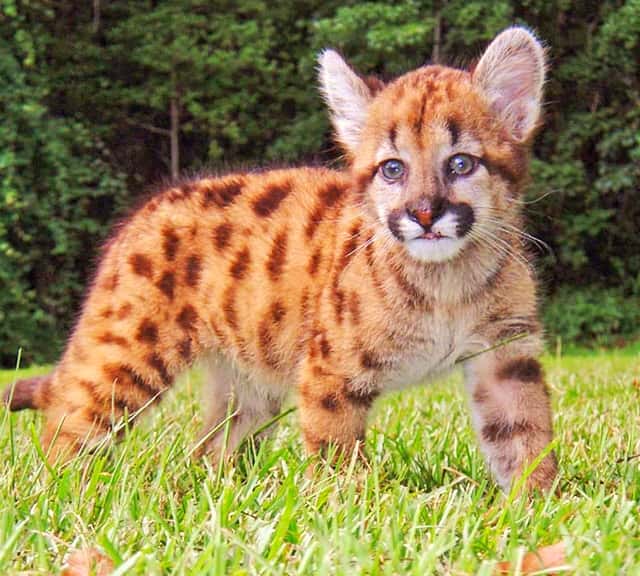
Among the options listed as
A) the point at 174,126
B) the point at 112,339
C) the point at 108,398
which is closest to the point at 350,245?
the point at 112,339

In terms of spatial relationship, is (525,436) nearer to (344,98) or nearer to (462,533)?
(462,533)

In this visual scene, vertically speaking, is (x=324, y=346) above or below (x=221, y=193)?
below

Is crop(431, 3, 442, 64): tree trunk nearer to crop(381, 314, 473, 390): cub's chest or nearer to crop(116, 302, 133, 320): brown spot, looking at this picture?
crop(116, 302, 133, 320): brown spot

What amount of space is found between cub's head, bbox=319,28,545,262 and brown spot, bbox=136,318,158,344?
3.65ft

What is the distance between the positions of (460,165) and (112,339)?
1.72 m

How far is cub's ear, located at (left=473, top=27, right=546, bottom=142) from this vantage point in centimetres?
411

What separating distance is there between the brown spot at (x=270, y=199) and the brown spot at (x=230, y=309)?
410 mm

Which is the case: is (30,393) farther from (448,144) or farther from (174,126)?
(174,126)

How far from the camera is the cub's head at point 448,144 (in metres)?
3.81

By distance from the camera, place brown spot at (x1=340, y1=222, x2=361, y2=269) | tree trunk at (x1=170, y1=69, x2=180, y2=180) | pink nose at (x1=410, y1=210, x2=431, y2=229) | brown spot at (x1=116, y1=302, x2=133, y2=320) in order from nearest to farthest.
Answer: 1. pink nose at (x1=410, y1=210, x2=431, y2=229)
2. brown spot at (x1=340, y1=222, x2=361, y2=269)
3. brown spot at (x1=116, y1=302, x2=133, y2=320)
4. tree trunk at (x1=170, y1=69, x2=180, y2=180)

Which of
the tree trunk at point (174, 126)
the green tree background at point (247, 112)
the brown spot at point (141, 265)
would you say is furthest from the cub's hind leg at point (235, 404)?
the tree trunk at point (174, 126)

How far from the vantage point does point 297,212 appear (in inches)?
185

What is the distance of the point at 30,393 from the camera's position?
5.05 meters

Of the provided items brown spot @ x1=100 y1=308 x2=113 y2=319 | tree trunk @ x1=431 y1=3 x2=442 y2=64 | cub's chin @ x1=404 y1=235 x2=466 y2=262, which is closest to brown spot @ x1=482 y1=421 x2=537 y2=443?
cub's chin @ x1=404 y1=235 x2=466 y2=262
